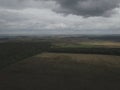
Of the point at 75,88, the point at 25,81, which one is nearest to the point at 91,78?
the point at 75,88

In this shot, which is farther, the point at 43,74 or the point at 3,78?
the point at 43,74

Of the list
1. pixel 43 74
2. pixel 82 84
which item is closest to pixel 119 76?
pixel 82 84

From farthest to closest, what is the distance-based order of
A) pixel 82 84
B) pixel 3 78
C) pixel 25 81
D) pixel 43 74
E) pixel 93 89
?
pixel 43 74, pixel 3 78, pixel 25 81, pixel 82 84, pixel 93 89

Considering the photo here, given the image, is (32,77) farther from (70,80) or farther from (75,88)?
(75,88)

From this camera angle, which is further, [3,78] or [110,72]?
[110,72]

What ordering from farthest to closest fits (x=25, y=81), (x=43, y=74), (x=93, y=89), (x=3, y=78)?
(x=43, y=74) → (x=3, y=78) → (x=25, y=81) → (x=93, y=89)

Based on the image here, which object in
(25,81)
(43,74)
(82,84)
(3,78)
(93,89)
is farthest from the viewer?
(43,74)

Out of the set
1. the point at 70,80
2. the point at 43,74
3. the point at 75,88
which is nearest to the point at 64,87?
the point at 75,88

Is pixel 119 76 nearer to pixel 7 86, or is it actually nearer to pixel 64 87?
pixel 64 87
